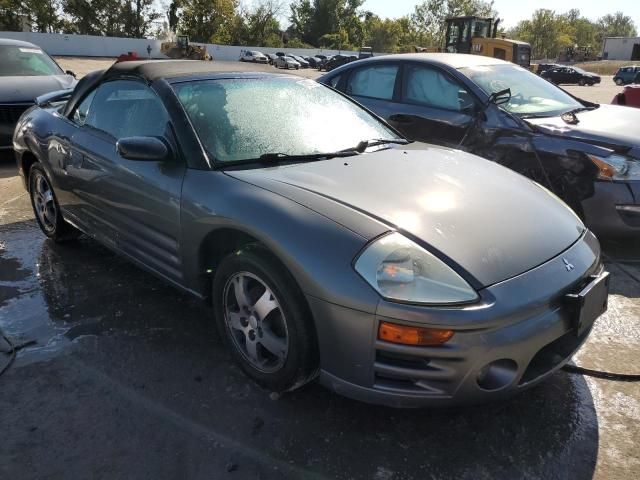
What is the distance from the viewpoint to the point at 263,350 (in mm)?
2486

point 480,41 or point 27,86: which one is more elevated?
point 480,41

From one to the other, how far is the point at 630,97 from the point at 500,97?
3.93 m

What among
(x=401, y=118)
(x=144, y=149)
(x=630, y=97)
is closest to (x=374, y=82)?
(x=401, y=118)

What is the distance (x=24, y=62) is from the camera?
7.88 meters

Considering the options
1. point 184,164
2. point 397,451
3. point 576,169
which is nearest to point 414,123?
point 576,169

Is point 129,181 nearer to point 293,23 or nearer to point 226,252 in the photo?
point 226,252

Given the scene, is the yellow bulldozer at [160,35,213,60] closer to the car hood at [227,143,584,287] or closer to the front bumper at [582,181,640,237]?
the front bumper at [582,181,640,237]

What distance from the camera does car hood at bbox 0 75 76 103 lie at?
6.88 meters

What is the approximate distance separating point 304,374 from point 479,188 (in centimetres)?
125

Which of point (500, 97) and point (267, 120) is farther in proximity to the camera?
point (500, 97)

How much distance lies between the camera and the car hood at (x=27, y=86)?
688cm

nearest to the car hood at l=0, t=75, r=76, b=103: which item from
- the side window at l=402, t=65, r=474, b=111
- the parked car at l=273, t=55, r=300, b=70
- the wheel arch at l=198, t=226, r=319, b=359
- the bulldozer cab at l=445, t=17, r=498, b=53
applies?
the side window at l=402, t=65, r=474, b=111

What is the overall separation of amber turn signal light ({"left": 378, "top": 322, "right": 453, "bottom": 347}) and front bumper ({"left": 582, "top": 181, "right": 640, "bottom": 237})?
2.76 m

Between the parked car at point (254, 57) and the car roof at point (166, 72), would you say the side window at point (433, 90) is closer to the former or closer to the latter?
the car roof at point (166, 72)
